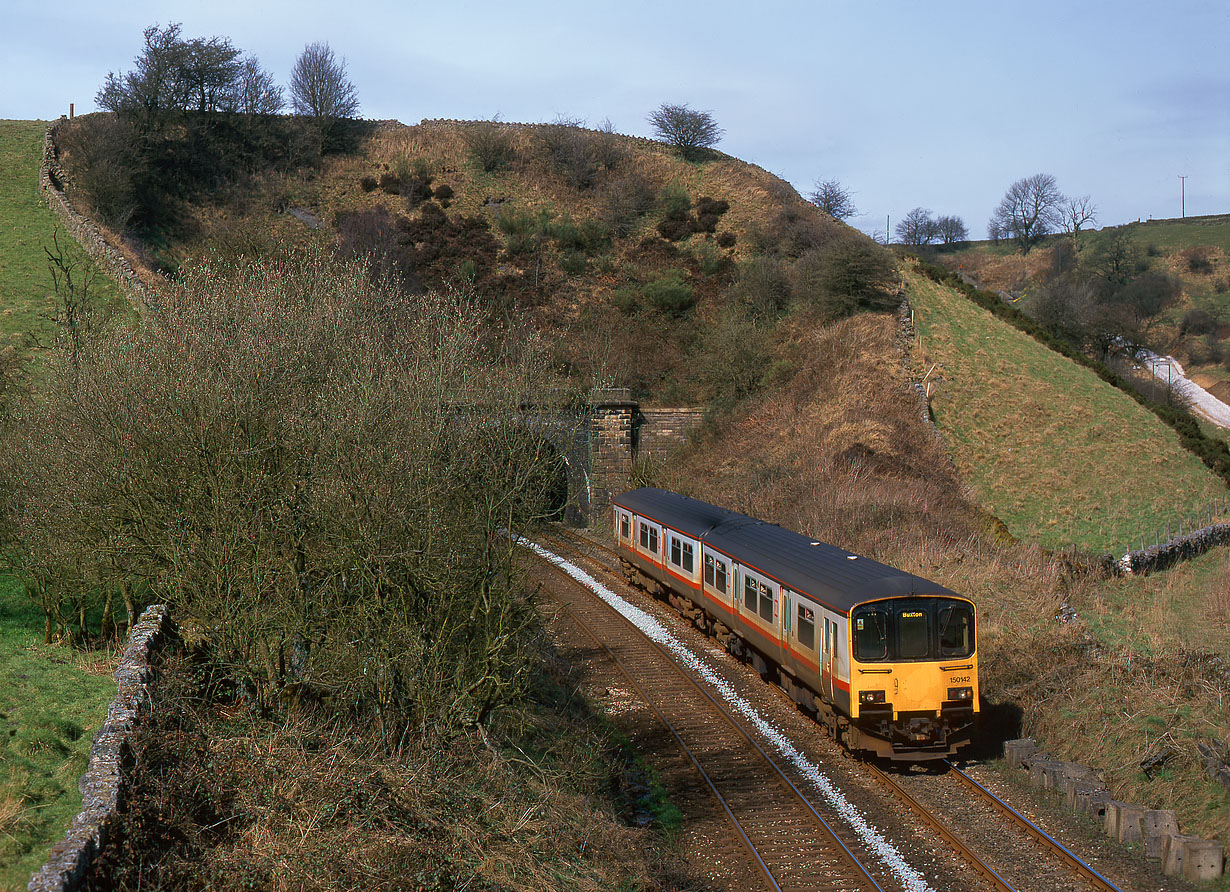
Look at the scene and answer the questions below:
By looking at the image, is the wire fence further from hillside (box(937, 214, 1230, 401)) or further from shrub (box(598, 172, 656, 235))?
shrub (box(598, 172, 656, 235))

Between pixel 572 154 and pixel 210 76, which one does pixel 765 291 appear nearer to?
pixel 572 154

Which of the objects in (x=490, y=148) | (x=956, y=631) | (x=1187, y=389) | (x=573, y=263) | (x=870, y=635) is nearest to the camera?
(x=870, y=635)

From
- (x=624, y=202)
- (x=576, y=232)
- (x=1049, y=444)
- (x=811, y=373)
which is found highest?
(x=624, y=202)

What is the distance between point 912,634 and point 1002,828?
9.02 feet

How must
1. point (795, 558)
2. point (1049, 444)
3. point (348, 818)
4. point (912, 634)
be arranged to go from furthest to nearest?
point (1049, 444), point (795, 558), point (912, 634), point (348, 818)

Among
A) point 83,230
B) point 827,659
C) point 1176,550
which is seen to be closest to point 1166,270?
point 1176,550

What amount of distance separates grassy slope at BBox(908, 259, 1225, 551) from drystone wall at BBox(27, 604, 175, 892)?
2623cm

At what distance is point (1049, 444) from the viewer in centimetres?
3650

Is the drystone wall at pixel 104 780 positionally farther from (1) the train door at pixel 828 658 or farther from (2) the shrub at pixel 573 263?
(2) the shrub at pixel 573 263

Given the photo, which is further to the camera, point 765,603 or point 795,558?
point 765,603

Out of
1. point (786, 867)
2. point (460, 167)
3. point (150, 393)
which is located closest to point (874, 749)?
point (786, 867)

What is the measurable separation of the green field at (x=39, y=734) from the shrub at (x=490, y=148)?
50355 millimetres

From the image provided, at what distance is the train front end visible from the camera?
12.9 meters

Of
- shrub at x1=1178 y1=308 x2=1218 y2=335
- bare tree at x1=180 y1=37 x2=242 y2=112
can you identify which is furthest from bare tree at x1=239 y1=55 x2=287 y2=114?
shrub at x1=1178 y1=308 x2=1218 y2=335
